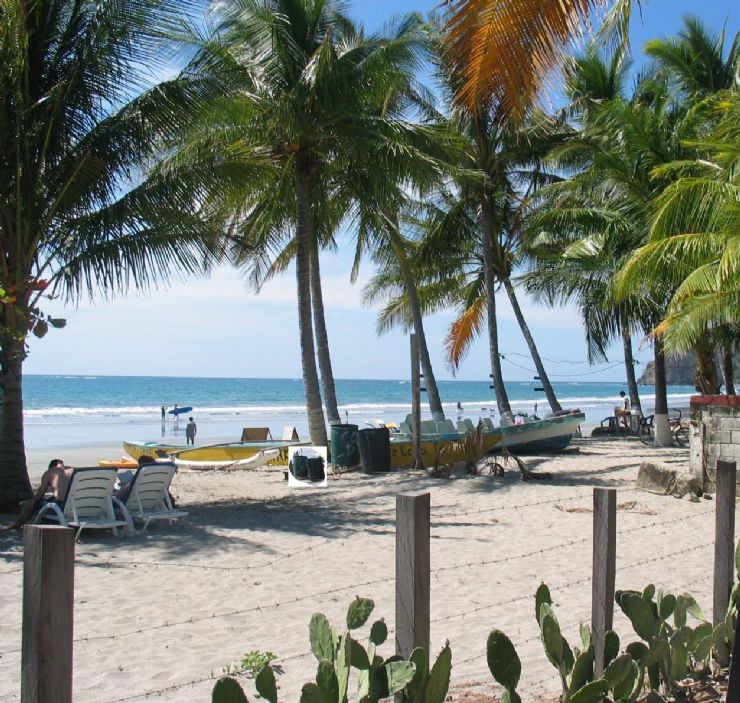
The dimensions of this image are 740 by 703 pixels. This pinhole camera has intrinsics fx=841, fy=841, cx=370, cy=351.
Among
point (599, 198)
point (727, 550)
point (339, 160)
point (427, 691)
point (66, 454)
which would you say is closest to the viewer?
point (427, 691)

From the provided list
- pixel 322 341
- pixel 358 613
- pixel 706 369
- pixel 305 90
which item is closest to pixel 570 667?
pixel 358 613

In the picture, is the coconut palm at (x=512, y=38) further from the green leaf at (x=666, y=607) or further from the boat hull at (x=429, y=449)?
the boat hull at (x=429, y=449)

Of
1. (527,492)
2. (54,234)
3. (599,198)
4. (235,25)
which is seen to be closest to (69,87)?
(54,234)

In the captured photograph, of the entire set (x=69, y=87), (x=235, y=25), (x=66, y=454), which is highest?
(x=235, y=25)

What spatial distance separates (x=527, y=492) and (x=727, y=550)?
25.5ft

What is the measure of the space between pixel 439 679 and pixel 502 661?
10.9 inches

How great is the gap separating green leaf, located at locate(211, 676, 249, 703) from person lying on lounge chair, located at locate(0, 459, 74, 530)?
6.39 m

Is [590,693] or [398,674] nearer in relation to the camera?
[398,674]

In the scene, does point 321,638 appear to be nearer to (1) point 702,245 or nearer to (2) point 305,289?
(1) point 702,245


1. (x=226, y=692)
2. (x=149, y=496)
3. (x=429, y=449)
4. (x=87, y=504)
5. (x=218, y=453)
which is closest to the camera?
(x=226, y=692)

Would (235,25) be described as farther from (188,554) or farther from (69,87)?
(188,554)

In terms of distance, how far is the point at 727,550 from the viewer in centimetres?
432

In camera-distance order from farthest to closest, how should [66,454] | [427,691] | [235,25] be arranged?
[66,454], [235,25], [427,691]

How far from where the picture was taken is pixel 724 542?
14.3ft
